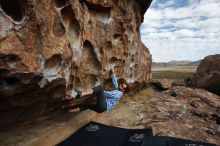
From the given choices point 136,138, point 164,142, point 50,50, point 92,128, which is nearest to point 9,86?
point 50,50

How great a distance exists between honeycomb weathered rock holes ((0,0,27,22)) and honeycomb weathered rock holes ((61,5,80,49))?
2.13 metres

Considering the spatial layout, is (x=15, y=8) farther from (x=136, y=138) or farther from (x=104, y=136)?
(x=136, y=138)

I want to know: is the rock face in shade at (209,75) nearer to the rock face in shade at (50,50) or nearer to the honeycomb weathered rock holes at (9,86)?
the rock face in shade at (50,50)

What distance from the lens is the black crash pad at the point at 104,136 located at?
12031 millimetres

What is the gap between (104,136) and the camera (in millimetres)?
12609

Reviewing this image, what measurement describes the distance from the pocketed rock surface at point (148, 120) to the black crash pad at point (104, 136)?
1.51 feet

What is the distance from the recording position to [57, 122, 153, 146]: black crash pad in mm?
12031

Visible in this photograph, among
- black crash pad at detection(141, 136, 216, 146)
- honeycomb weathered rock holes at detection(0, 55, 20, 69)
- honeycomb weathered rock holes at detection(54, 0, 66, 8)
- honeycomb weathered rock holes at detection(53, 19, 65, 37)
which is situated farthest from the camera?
black crash pad at detection(141, 136, 216, 146)

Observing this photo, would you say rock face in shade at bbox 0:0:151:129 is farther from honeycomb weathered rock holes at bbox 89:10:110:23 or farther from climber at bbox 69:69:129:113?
climber at bbox 69:69:129:113

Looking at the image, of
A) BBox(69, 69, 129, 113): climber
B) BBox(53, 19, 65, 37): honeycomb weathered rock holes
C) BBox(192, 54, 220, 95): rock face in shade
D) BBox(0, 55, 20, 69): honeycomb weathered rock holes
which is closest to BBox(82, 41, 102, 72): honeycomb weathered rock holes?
BBox(69, 69, 129, 113): climber

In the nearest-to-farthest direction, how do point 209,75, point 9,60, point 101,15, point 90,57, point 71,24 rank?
point 9,60 < point 71,24 < point 90,57 < point 101,15 < point 209,75

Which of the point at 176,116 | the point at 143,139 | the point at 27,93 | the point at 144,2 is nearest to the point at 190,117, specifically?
the point at 176,116

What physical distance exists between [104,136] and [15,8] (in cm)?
597

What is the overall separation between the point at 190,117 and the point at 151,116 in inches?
97.4
